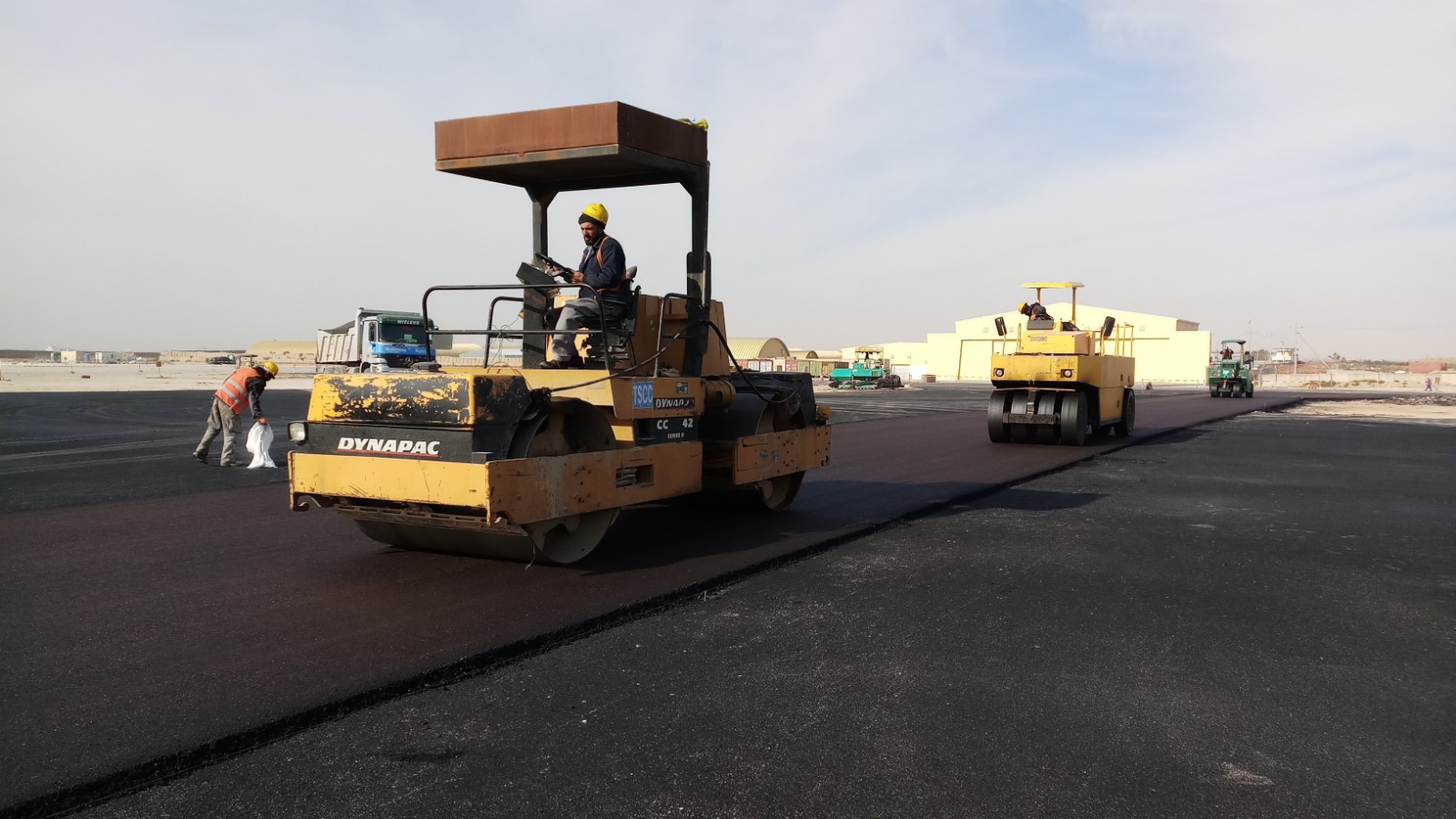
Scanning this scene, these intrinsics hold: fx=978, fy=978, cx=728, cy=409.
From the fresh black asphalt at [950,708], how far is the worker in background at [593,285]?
192cm

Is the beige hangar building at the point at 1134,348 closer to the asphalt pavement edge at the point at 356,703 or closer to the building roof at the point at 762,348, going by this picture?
A: the building roof at the point at 762,348

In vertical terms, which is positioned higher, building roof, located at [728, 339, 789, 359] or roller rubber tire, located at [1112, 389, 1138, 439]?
building roof, located at [728, 339, 789, 359]

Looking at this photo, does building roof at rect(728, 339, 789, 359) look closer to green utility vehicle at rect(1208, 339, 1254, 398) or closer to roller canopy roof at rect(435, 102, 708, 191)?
green utility vehicle at rect(1208, 339, 1254, 398)

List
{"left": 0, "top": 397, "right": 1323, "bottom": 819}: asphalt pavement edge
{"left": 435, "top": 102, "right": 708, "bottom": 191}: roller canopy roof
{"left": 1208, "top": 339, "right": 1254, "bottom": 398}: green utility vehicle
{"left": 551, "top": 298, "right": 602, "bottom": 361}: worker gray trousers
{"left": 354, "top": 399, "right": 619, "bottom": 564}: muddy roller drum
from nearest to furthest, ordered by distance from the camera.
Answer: {"left": 0, "top": 397, "right": 1323, "bottom": 819}: asphalt pavement edge
{"left": 354, "top": 399, "right": 619, "bottom": 564}: muddy roller drum
{"left": 435, "top": 102, "right": 708, "bottom": 191}: roller canopy roof
{"left": 551, "top": 298, "right": 602, "bottom": 361}: worker gray trousers
{"left": 1208, "top": 339, "right": 1254, "bottom": 398}: green utility vehicle

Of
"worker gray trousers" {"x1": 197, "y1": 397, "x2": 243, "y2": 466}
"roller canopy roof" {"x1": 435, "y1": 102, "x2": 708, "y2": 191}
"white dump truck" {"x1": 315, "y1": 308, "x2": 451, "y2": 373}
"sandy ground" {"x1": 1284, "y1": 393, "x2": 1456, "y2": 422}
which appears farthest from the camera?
"sandy ground" {"x1": 1284, "y1": 393, "x2": 1456, "y2": 422}

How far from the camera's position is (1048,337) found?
1585 centimetres

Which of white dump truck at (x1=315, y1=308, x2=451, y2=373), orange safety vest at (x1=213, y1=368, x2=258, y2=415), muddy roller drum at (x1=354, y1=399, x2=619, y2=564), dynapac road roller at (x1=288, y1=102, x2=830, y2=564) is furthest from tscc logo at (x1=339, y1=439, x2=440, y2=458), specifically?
white dump truck at (x1=315, y1=308, x2=451, y2=373)

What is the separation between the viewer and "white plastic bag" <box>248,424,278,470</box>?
1162cm

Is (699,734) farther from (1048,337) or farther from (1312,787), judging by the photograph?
(1048,337)

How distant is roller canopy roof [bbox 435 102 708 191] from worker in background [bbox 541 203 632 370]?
0.43 metres

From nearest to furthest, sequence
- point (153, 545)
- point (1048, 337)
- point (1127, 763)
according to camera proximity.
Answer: point (1127, 763), point (153, 545), point (1048, 337)

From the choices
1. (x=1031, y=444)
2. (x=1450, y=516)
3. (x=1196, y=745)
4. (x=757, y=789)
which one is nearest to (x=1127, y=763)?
(x=1196, y=745)

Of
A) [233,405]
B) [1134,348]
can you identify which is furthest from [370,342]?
[1134,348]

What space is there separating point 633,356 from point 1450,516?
774 centimetres
